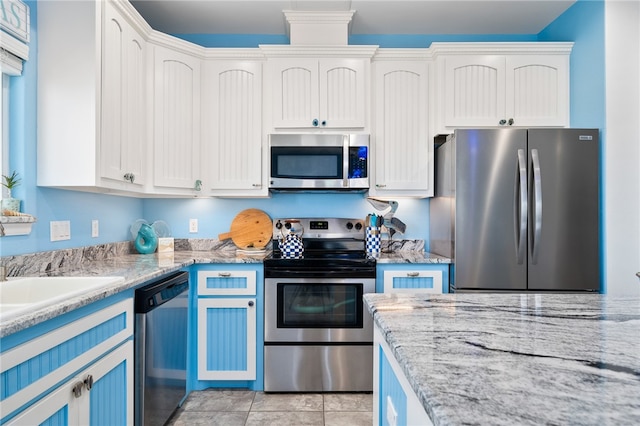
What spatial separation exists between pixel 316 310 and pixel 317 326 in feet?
0.34

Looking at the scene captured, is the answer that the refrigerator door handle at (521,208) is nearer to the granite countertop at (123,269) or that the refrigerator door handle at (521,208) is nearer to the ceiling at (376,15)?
the granite countertop at (123,269)

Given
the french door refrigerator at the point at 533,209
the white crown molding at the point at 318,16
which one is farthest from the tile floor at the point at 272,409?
the white crown molding at the point at 318,16

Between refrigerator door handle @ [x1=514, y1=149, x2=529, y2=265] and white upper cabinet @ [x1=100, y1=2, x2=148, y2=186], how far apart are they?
7.95 ft

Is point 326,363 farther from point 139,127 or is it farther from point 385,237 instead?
point 139,127

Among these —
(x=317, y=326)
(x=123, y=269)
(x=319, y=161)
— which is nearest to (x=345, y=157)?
(x=319, y=161)

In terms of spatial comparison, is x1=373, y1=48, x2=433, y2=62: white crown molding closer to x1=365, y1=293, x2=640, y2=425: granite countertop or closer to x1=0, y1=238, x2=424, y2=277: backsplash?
x1=0, y1=238, x2=424, y2=277: backsplash

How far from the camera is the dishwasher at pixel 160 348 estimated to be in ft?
5.65

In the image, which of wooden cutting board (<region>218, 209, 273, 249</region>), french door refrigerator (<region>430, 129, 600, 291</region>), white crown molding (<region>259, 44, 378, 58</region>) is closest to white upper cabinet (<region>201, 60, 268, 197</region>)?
white crown molding (<region>259, 44, 378, 58</region>)

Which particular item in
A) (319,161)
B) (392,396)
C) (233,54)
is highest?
(233,54)

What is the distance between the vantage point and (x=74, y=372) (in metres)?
1.26

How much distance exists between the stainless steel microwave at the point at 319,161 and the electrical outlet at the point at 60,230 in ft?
4.17

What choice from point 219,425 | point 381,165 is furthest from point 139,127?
point 219,425

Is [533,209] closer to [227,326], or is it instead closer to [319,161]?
[319,161]

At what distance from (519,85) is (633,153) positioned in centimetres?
85
